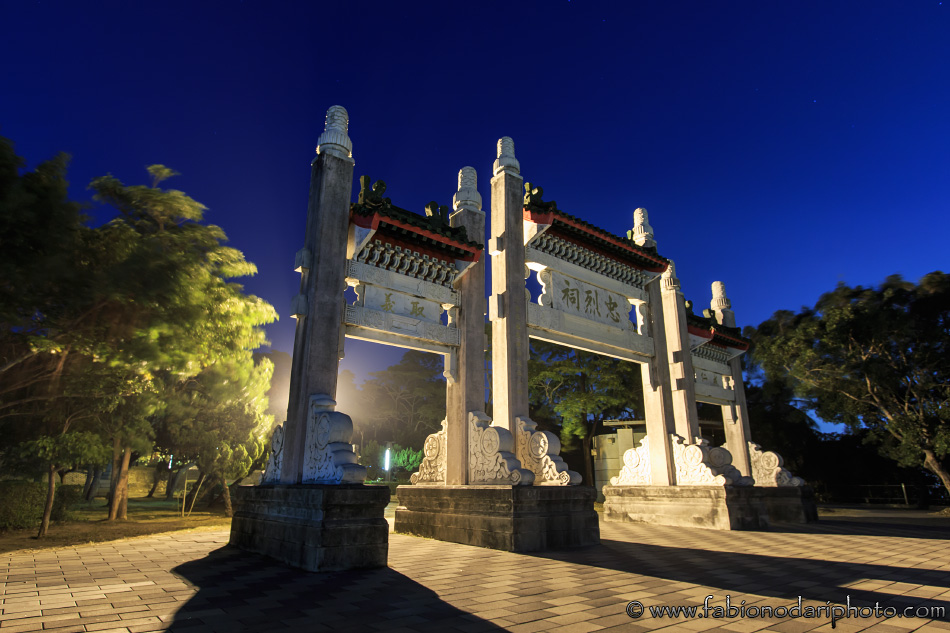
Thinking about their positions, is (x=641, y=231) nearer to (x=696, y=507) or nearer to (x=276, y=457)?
(x=696, y=507)

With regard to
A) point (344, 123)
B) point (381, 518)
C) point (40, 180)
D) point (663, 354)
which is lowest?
point (381, 518)

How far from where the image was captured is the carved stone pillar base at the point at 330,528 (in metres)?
5.89

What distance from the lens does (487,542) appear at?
7949 mm

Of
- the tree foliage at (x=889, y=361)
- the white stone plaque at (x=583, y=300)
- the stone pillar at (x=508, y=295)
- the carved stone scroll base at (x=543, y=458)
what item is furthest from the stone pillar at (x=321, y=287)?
the tree foliage at (x=889, y=361)

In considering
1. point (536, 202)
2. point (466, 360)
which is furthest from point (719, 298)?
point (466, 360)

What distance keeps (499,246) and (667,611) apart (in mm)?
7480

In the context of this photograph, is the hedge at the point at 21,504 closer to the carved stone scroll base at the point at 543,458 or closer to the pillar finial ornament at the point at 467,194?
the carved stone scroll base at the point at 543,458

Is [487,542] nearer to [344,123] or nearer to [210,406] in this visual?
[344,123]

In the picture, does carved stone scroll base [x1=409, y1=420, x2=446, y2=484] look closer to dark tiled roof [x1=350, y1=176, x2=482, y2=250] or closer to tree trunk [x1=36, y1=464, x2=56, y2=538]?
dark tiled roof [x1=350, y1=176, x2=482, y2=250]

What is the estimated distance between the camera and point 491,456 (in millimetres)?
8570

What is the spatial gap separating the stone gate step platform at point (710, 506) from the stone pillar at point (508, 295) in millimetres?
5001

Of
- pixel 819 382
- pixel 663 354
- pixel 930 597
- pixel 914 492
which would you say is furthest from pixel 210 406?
pixel 914 492

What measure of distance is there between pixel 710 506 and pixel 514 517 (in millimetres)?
5976

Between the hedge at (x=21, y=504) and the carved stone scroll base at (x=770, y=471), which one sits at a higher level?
the carved stone scroll base at (x=770, y=471)
